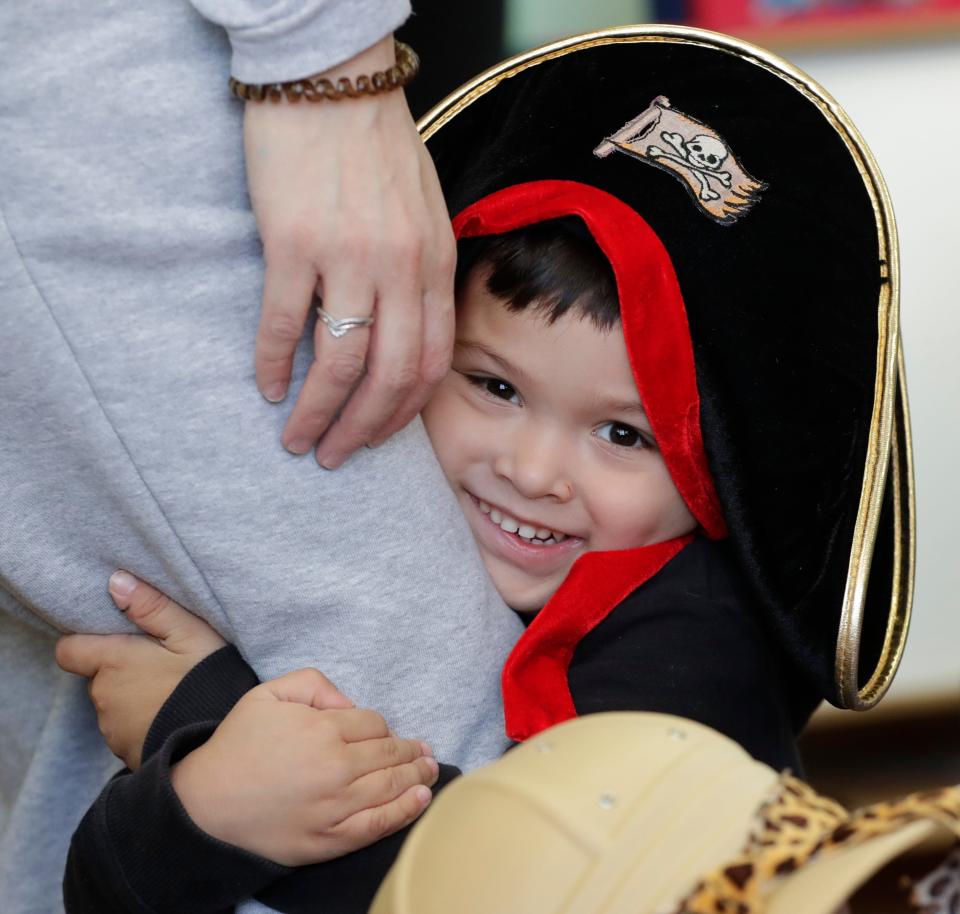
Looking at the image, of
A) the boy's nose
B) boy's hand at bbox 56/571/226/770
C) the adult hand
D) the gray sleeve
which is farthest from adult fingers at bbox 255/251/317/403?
the boy's nose

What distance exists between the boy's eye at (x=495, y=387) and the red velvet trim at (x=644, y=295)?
0.12 meters

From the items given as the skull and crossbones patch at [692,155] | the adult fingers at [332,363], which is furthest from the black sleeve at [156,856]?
the skull and crossbones patch at [692,155]

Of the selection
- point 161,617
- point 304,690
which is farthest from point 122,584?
point 304,690

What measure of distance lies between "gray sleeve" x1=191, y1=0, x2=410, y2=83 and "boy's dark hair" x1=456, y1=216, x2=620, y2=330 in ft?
1.09

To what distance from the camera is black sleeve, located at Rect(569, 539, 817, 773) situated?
3.08 feet

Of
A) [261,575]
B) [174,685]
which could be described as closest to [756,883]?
[261,575]

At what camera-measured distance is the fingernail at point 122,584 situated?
87cm

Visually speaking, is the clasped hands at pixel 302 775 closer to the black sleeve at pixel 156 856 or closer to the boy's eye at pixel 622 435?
the black sleeve at pixel 156 856

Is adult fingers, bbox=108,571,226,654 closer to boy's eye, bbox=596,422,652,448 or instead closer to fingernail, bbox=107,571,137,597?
fingernail, bbox=107,571,137,597

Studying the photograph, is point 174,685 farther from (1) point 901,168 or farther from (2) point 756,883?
(1) point 901,168

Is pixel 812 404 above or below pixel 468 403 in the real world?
above

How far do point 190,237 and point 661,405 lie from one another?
0.42 metres

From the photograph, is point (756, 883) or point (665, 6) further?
point (665, 6)

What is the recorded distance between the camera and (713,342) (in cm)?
100
